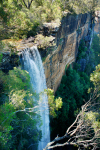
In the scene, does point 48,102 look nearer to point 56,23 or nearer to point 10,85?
point 10,85

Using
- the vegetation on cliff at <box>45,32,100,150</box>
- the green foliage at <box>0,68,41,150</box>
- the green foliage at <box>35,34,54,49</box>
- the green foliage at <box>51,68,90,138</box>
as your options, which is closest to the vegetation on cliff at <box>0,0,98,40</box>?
the green foliage at <box>35,34,54,49</box>

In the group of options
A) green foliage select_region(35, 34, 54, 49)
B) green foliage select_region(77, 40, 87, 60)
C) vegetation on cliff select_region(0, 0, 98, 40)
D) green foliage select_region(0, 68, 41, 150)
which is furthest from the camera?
green foliage select_region(77, 40, 87, 60)

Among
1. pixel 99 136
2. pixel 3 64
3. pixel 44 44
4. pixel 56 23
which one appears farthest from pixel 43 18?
pixel 99 136

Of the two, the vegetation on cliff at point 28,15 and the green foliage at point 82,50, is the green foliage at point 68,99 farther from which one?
the vegetation on cliff at point 28,15

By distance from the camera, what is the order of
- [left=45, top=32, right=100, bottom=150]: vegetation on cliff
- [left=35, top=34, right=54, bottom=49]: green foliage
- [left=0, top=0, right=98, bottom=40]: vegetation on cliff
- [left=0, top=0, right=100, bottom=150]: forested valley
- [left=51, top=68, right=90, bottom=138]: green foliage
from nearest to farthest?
[left=0, top=0, right=100, bottom=150]: forested valley < [left=0, top=0, right=98, bottom=40]: vegetation on cliff < [left=35, top=34, right=54, bottom=49]: green foliage < [left=45, top=32, right=100, bottom=150]: vegetation on cliff < [left=51, top=68, right=90, bottom=138]: green foliage

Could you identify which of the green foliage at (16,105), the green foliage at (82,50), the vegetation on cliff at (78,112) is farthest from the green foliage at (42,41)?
the green foliage at (82,50)

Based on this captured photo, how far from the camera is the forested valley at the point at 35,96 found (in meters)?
4.39

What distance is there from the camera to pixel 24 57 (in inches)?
237

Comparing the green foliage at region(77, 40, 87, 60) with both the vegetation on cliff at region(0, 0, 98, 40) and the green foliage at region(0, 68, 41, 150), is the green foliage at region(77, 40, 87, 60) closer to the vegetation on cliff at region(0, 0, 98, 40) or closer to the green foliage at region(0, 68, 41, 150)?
the vegetation on cliff at region(0, 0, 98, 40)

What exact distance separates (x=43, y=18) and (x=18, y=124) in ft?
25.3

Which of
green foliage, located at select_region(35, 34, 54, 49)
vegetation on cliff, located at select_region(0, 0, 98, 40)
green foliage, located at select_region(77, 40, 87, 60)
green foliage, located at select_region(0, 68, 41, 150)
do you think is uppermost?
vegetation on cliff, located at select_region(0, 0, 98, 40)

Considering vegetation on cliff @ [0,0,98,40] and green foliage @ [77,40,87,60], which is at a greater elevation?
vegetation on cliff @ [0,0,98,40]

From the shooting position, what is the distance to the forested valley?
14.4 feet

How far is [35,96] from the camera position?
569 cm
